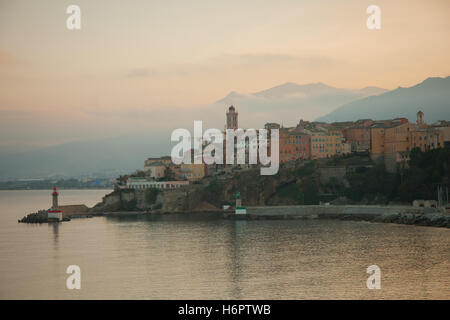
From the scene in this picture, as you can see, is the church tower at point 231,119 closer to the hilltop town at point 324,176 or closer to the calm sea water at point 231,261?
the hilltop town at point 324,176

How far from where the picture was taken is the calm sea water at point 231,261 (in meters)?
19.5

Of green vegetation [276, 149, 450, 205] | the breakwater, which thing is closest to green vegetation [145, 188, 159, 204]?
green vegetation [276, 149, 450, 205]

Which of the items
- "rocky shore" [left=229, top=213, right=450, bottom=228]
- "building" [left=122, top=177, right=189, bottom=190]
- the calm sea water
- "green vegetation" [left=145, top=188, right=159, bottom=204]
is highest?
"building" [left=122, top=177, right=189, bottom=190]

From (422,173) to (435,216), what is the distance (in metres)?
7.09

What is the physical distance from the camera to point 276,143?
192 feet

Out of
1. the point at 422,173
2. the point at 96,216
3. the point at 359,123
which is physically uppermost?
the point at 359,123

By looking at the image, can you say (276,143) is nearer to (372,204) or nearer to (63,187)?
(372,204)

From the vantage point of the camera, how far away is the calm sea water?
19.5 metres

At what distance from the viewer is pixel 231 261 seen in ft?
82.8

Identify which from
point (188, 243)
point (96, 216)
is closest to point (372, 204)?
point (188, 243)

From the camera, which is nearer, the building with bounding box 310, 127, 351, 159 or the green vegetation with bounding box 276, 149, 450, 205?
the green vegetation with bounding box 276, 149, 450, 205

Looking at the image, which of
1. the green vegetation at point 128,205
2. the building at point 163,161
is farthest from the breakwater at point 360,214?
the building at point 163,161

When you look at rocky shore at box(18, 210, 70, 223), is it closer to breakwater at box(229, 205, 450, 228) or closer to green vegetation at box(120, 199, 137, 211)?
green vegetation at box(120, 199, 137, 211)
